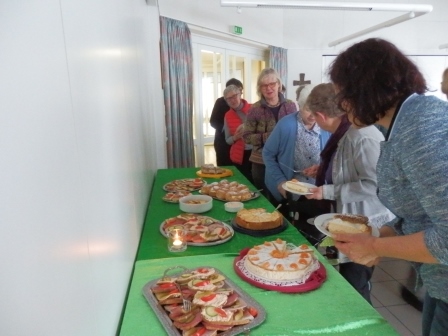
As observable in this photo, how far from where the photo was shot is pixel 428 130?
2.48 ft

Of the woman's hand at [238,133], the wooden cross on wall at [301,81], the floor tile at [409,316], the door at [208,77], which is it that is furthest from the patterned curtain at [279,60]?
the floor tile at [409,316]

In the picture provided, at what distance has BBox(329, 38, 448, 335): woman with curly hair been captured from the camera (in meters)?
0.75

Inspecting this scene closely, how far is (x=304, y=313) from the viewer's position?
91 cm

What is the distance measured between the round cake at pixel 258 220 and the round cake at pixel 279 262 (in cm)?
22

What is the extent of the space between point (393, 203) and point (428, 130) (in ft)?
0.92

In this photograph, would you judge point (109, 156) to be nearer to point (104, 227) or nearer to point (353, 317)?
point (104, 227)

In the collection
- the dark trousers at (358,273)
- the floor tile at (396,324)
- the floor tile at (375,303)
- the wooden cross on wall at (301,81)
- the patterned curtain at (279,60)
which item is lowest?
the floor tile at (375,303)

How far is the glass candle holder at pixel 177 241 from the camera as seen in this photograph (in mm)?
1295

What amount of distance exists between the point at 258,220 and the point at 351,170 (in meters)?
0.48

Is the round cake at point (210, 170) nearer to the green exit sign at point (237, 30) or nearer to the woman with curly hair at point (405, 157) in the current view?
the woman with curly hair at point (405, 157)

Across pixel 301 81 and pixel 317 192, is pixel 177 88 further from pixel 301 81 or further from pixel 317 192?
pixel 301 81

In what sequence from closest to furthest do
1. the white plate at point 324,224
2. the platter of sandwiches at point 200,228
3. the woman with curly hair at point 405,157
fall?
the woman with curly hair at point 405,157
the white plate at point 324,224
the platter of sandwiches at point 200,228

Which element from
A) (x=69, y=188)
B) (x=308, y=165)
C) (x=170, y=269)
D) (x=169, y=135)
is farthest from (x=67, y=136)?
(x=169, y=135)

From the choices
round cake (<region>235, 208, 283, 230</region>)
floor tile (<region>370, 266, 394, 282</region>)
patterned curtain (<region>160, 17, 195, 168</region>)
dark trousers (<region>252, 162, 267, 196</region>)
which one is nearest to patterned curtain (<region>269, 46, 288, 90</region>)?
patterned curtain (<region>160, 17, 195, 168</region>)
